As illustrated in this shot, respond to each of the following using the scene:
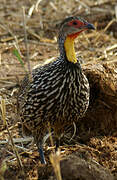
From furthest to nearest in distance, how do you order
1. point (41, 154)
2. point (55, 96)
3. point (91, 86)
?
point (91, 86) < point (41, 154) < point (55, 96)

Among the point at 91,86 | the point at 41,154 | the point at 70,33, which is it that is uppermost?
the point at 70,33

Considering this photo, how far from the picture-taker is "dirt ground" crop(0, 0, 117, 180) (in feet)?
11.7

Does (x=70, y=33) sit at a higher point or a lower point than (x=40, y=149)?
higher

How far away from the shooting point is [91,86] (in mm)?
4598

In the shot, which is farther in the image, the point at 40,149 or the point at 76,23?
the point at 40,149

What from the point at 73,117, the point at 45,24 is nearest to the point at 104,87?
the point at 73,117

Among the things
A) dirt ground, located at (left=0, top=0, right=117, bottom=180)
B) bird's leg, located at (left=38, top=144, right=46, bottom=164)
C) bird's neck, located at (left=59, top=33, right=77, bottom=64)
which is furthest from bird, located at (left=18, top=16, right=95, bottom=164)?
bird's leg, located at (left=38, top=144, right=46, bottom=164)

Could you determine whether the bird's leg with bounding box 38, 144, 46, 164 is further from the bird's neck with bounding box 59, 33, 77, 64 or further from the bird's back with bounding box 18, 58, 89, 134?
the bird's neck with bounding box 59, 33, 77, 64

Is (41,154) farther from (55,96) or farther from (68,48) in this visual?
(68,48)

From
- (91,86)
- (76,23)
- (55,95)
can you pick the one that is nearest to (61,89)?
(55,95)

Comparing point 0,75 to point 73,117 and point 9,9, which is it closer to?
point 73,117

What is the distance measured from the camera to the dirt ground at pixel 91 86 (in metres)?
3.56

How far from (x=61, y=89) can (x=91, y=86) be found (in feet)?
3.28

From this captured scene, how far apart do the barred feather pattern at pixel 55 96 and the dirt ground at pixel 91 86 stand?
23 centimetres
